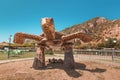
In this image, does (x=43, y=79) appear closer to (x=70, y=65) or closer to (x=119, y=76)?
(x=70, y=65)

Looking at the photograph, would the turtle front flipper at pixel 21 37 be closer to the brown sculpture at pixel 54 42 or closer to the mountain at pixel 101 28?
the brown sculpture at pixel 54 42

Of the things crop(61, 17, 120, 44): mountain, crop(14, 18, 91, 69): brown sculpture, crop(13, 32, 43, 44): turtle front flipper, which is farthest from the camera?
crop(61, 17, 120, 44): mountain

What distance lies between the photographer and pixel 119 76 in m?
12.2

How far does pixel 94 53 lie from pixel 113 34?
55.1 meters

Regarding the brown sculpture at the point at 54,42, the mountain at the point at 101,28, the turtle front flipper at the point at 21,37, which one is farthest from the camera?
the mountain at the point at 101,28

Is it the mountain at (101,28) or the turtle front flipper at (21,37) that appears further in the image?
the mountain at (101,28)

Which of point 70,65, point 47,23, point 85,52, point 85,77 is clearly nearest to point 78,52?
point 85,52

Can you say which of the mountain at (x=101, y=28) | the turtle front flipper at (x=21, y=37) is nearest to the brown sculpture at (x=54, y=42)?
the turtle front flipper at (x=21, y=37)

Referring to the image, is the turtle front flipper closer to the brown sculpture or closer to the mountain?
the brown sculpture

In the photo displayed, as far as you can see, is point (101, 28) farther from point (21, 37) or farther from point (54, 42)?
point (21, 37)

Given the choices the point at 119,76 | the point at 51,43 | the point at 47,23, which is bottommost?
the point at 119,76

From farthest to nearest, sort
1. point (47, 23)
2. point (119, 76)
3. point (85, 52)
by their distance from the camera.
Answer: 1. point (85, 52)
2. point (119, 76)
3. point (47, 23)

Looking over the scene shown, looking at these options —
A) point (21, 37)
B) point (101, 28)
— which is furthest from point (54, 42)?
point (101, 28)

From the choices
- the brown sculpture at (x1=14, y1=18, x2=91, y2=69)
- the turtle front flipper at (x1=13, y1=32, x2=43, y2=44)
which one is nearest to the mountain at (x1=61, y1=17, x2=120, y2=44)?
the brown sculpture at (x1=14, y1=18, x2=91, y2=69)
